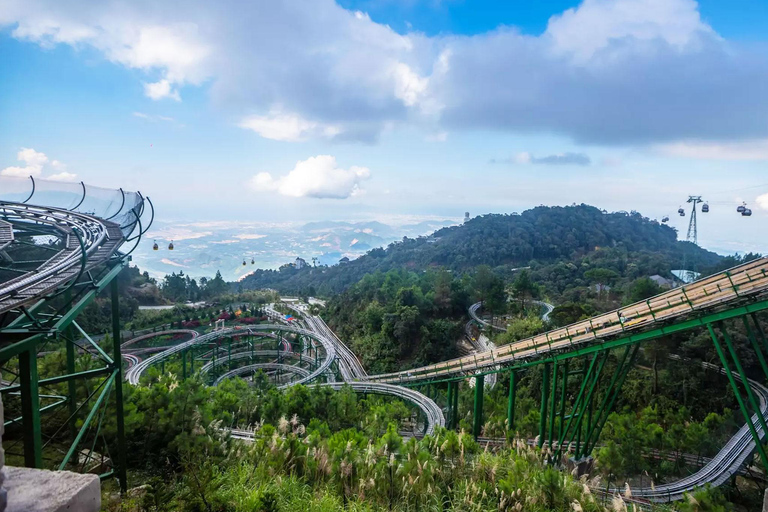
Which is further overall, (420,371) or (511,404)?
(420,371)

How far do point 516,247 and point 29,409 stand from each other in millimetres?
85505

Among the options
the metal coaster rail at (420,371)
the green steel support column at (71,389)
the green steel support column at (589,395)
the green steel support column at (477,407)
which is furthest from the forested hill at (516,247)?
the green steel support column at (71,389)

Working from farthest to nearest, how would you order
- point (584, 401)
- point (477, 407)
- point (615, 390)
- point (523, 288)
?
point (523, 288)
point (477, 407)
point (584, 401)
point (615, 390)

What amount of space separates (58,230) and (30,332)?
5176 millimetres

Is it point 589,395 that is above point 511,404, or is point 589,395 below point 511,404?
above

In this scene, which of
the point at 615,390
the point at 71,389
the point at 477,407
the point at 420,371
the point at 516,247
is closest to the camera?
the point at 71,389

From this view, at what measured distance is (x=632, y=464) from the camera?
46.1 ft

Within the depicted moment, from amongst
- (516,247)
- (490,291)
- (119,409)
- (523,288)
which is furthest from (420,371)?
(516,247)

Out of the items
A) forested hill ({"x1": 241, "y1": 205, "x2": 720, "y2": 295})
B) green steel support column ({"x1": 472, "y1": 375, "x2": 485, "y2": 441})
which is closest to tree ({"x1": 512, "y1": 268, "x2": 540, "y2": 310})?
green steel support column ({"x1": 472, "y1": 375, "x2": 485, "y2": 441})

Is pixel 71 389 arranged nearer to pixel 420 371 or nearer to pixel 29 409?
pixel 29 409

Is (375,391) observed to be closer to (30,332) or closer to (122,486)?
(122,486)

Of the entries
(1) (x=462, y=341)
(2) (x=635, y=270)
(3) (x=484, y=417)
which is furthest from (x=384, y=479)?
(2) (x=635, y=270)

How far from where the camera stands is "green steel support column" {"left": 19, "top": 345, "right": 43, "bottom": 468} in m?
6.06

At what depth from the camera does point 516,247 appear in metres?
84.7
